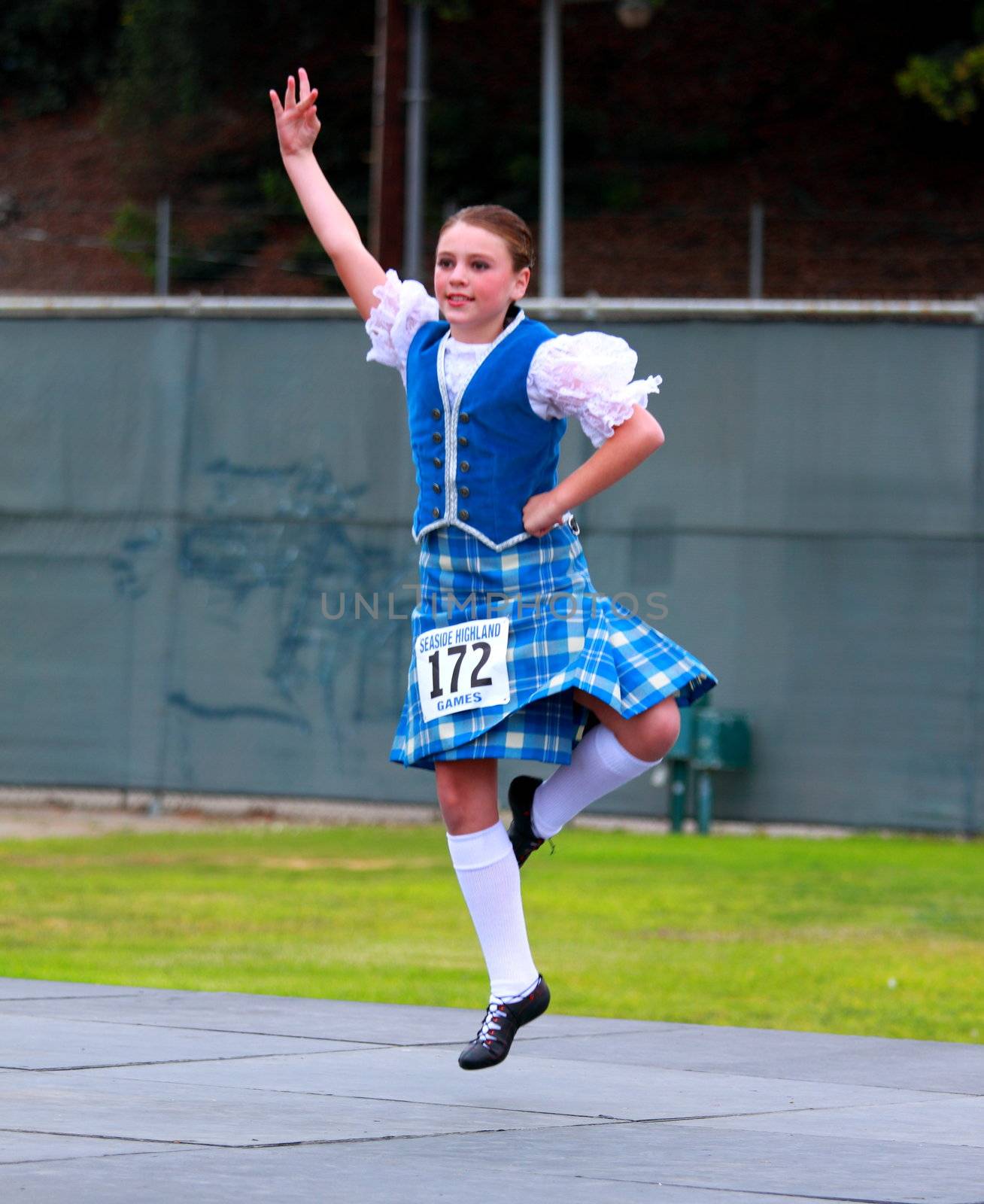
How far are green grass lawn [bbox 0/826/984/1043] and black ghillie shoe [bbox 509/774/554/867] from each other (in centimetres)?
131

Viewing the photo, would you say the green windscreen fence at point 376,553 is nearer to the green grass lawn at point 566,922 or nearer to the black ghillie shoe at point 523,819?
the green grass lawn at point 566,922

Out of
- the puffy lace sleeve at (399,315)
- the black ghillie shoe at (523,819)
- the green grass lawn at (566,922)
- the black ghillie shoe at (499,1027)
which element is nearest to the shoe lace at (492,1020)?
the black ghillie shoe at (499,1027)

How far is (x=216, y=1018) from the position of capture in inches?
203

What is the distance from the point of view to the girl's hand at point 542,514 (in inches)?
173

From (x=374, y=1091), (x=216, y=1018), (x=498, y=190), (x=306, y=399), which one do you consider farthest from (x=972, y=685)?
(x=498, y=190)

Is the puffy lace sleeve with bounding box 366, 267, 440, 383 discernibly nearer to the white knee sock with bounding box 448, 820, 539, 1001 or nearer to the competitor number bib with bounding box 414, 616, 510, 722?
the competitor number bib with bounding box 414, 616, 510, 722

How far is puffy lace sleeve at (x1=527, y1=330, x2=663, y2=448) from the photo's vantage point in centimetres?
433

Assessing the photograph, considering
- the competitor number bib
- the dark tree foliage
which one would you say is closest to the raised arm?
the competitor number bib

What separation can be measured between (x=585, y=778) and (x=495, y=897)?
345 millimetres

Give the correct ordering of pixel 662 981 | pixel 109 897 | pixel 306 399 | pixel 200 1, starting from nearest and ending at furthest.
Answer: pixel 662 981 < pixel 109 897 < pixel 306 399 < pixel 200 1

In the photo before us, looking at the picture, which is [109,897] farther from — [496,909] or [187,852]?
[496,909]

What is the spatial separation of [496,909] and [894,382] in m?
6.95

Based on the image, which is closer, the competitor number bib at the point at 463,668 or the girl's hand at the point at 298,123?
the competitor number bib at the point at 463,668

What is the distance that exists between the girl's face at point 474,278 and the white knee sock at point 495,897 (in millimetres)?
1119
